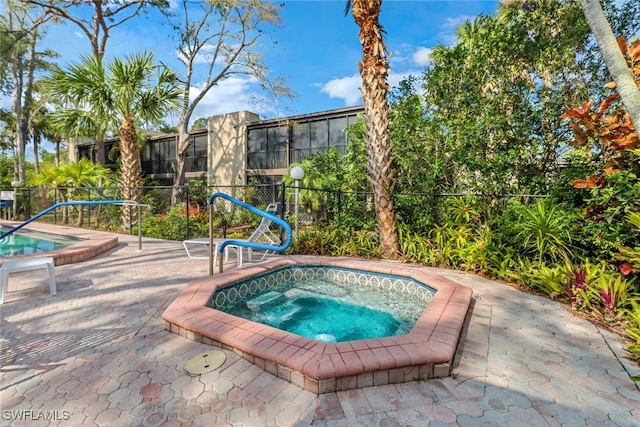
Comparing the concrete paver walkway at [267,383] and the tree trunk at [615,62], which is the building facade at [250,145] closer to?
the tree trunk at [615,62]

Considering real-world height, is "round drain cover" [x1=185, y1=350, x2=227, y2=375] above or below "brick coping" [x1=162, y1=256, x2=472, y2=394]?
below

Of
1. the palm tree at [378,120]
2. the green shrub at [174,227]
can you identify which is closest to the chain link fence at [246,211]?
the green shrub at [174,227]

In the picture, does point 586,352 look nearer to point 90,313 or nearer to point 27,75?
point 90,313

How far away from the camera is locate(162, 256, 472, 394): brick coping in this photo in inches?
89.0

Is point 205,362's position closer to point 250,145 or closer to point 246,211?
point 246,211

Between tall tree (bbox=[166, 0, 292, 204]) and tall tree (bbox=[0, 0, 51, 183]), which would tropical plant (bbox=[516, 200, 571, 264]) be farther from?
tall tree (bbox=[0, 0, 51, 183])

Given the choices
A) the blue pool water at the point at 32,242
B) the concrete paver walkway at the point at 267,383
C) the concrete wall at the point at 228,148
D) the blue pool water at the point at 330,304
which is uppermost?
the concrete wall at the point at 228,148

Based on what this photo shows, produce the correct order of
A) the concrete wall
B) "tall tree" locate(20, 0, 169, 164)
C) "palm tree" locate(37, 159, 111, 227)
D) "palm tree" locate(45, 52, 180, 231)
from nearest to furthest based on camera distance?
"palm tree" locate(45, 52, 180, 231)
"palm tree" locate(37, 159, 111, 227)
"tall tree" locate(20, 0, 169, 164)
the concrete wall

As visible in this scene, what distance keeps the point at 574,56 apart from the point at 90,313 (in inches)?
364

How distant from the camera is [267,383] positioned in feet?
7.66

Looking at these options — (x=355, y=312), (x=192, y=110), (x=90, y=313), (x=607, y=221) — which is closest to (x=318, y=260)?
(x=355, y=312)

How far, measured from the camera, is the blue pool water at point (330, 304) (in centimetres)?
382

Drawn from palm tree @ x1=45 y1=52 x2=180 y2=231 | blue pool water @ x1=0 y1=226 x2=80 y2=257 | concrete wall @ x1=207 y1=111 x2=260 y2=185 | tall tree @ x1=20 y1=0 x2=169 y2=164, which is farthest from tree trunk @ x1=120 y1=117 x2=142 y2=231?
concrete wall @ x1=207 y1=111 x2=260 y2=185
